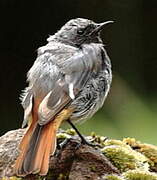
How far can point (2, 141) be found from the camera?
5.62 meters

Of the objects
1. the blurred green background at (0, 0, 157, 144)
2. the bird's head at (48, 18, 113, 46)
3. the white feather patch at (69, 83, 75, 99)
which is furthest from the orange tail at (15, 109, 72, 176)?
the blurred green background at (0, 0, 157, 144)

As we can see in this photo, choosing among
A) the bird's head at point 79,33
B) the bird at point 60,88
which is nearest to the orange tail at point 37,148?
the bird at point 60,88

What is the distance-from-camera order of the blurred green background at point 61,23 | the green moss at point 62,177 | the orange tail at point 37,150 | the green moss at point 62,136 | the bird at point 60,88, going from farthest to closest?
the blurred green background at point 61,23
the green moss at point 62,136
the green moss at point 62,177
the bird at point 60,88
the orange tail at point 37,150

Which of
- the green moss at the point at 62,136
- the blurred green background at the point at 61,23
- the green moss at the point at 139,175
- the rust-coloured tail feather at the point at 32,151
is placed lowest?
the blurred green background at the point at 61,23

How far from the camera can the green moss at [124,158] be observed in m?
5.36

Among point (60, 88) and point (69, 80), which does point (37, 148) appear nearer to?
point (60, 88)

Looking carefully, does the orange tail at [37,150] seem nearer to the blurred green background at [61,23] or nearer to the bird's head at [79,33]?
the bird's head at [79,33]

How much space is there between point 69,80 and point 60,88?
0.35 ft

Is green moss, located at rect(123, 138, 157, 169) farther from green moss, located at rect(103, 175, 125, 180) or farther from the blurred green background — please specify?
the blurred green background

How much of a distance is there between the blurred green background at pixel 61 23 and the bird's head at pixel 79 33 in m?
2.73

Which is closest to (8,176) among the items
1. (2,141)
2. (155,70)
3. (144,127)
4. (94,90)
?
(2,141)

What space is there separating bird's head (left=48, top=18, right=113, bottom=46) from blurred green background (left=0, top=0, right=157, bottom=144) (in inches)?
107

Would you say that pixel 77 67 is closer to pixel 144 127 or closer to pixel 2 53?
pixel 144 127

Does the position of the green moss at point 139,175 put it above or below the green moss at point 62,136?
below
